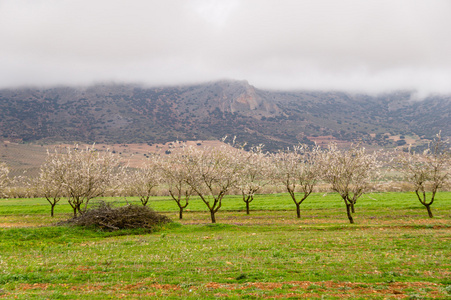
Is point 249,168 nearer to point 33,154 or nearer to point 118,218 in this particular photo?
point 118,218

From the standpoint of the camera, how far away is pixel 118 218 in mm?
28859

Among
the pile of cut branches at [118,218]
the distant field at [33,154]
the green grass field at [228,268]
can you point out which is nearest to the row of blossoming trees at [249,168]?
the pile of cut branches at [118,218]

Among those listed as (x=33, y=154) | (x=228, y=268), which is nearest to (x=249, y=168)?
(x=228, y=268)

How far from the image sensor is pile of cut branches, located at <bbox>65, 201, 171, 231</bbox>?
92.8 feet

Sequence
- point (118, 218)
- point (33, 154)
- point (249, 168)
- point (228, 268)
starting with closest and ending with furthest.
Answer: point (228, 268) < point (118, 218) < point (249, 168) < point (33, 154)

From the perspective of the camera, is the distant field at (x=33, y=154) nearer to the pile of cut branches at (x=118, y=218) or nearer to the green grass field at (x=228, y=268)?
the pile of cut branches at (x=118, y=218)

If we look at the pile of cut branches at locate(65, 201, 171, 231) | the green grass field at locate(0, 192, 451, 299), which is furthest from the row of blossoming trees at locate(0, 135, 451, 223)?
the green grass field at locate(0, 192, 451, 299)

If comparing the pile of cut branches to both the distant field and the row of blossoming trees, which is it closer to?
the row of blossoming trees

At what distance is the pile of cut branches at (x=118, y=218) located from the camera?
28.3 meters

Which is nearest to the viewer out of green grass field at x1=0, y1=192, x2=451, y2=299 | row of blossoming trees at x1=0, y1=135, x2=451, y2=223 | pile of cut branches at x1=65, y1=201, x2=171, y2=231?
green grass field at x1=0, y1=192, x2=451, y2=299

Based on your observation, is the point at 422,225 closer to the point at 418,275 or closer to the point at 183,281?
the point at 418,275

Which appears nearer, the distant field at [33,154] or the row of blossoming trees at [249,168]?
the row of blossoming trees at [249,168]

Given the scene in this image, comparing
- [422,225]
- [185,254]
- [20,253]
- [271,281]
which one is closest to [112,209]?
[20,253]

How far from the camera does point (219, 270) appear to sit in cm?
1348
